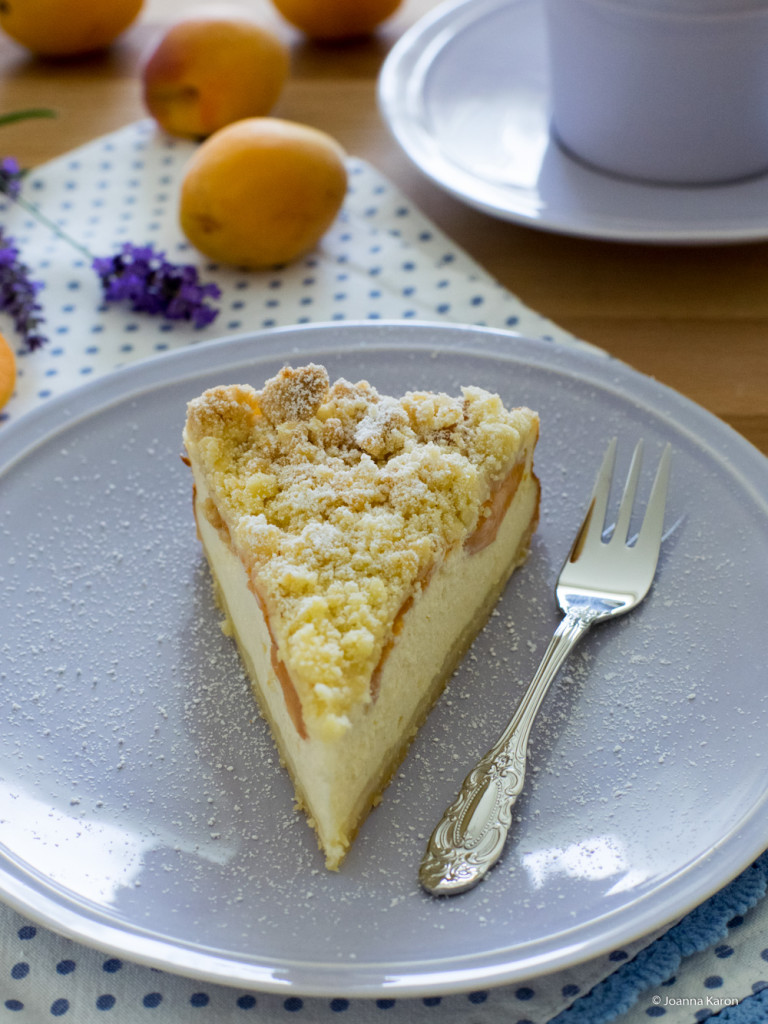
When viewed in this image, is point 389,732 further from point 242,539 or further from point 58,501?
point 58,501

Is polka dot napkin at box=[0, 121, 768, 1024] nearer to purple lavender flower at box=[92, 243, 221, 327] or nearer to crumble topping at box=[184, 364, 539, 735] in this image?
purple lavender flower at box=[92, 243, 221, 327]

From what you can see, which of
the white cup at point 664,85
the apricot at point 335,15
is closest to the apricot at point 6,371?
the white cup at point 664,85

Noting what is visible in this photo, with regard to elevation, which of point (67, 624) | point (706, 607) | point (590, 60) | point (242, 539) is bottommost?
point (67, 624)

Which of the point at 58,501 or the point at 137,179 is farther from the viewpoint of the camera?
the point at 137,179

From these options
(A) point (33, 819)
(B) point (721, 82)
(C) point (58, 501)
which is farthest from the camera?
(B) point (721, 82)

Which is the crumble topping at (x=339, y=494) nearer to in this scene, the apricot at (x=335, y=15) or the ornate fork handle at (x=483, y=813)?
the ornate fork handle at (x=483, y=813)

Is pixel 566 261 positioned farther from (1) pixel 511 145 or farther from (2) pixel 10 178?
(2) pixel 10 178

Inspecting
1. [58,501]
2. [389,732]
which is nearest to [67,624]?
[58,501]

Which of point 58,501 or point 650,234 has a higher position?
point 650,234
